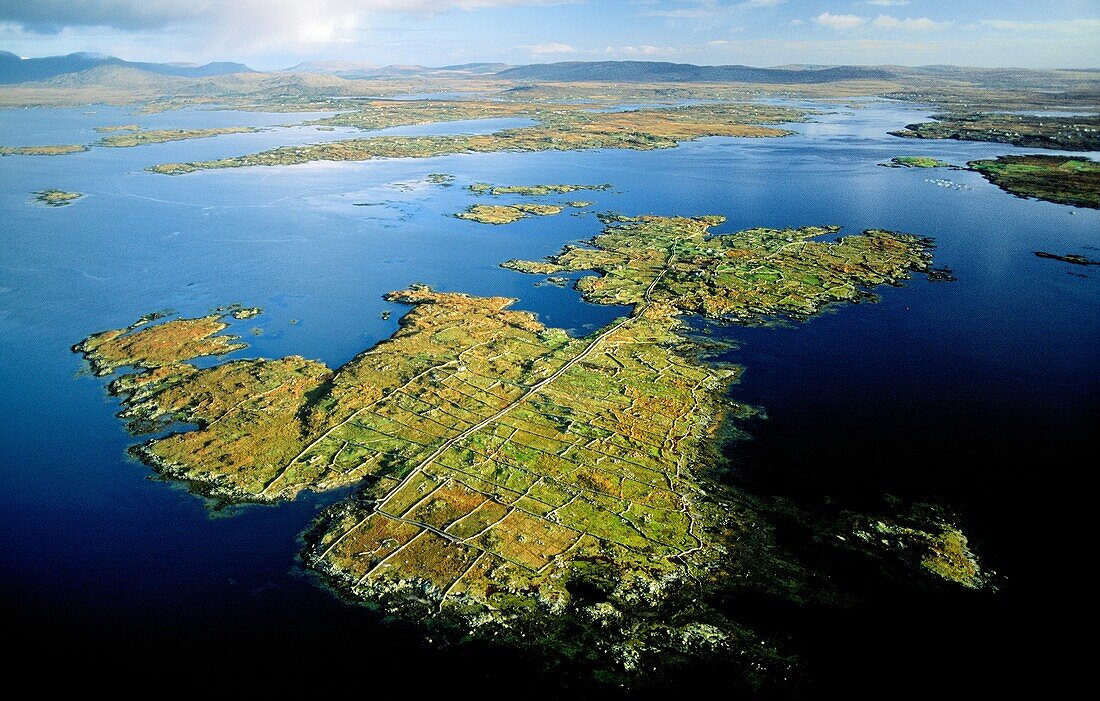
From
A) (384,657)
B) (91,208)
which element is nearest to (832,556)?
(384,657)

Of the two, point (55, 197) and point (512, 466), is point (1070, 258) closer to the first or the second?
point (512, 466)

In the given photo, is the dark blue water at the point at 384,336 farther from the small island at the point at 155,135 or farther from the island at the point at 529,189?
the small island at the point at 155,135

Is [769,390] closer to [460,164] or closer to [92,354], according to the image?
[92,354]

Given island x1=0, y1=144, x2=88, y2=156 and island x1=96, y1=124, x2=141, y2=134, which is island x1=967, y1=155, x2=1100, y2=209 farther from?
island x1=96, y1=124, x2=141, y2=134

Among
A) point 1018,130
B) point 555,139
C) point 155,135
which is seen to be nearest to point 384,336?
point 555,139

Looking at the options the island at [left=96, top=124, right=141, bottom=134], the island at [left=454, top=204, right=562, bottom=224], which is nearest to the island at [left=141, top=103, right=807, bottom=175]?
the island at [left=454, top=204, right=562, bottom=224]

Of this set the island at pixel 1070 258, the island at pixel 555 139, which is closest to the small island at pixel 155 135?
the island at pixel 555 139
